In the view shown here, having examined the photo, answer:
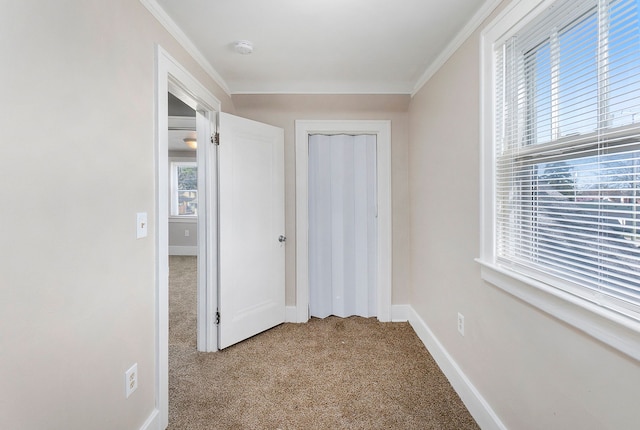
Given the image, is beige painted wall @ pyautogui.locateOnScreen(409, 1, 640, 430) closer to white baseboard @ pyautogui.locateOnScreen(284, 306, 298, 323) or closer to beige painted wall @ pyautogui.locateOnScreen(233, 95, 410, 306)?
beige painted wall @ pyautogui.locateOnScreen(233, 95, 410, 306)

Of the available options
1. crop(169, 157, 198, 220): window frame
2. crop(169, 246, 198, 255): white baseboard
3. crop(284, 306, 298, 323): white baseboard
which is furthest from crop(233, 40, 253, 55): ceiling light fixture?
crop(169, 246, 198, 255): white baseboard

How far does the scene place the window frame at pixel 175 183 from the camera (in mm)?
6219

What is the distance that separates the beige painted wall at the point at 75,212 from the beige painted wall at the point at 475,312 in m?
1.81

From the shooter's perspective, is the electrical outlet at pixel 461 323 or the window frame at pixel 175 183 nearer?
the electrical outlet at pixel 461 323

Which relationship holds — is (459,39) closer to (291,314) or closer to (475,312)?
(475,312)

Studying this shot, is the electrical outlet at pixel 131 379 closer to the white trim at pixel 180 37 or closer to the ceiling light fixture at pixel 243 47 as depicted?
the white trim at pixel 180 37

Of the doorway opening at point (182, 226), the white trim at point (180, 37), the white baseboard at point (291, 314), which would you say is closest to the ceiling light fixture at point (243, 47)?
the white trim at point (180, 37)

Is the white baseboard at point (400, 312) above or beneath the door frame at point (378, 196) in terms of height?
beneath

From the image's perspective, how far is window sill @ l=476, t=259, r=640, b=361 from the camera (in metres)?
0.83

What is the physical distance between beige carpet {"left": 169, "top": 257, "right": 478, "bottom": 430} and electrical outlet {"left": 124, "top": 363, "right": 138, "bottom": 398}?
1.44ft

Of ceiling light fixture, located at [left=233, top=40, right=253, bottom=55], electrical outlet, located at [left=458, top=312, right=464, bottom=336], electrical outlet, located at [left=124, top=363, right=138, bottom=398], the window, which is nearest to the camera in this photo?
electrical outlet, located at [left=124, top=363, right=138, bottom=398]

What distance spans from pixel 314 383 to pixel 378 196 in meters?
1.74

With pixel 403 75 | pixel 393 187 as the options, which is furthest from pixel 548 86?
pixel 393 187

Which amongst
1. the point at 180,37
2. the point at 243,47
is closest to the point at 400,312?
the point at 243,47
